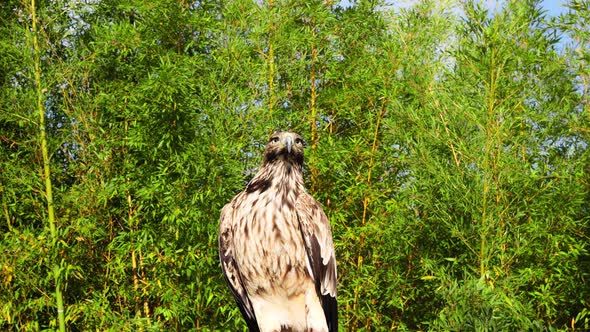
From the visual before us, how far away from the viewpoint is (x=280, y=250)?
3.31 meters

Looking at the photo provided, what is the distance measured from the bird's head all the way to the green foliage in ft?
3.57

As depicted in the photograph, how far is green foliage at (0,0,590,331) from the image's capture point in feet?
14.9

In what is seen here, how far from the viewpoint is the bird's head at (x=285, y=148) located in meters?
3.39

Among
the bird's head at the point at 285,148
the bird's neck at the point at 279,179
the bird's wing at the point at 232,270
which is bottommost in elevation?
the bird's wing at the point at 232,270

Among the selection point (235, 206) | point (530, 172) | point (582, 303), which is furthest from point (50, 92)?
point (582, 303)

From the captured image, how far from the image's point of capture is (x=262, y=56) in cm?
523

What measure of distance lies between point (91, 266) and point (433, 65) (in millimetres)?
3265

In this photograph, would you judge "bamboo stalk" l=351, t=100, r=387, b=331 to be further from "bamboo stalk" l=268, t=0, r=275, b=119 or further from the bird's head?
the bird's head

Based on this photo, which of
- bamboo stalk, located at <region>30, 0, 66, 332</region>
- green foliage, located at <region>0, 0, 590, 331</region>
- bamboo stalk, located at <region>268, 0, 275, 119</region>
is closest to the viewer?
green foliage, located at <region>0, 0, 590, 331</region>

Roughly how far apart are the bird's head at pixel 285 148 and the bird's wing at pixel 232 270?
348mm

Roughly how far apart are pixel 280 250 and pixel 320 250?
0.75ft

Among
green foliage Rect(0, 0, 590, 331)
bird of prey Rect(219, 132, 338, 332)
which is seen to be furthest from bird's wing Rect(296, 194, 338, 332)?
green foliage Rect(0, 0, 590, 331)

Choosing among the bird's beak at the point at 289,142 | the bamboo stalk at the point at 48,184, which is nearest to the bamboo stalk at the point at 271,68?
the bird's beak at the point at 289,142

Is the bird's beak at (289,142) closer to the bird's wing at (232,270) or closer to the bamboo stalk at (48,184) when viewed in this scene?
the bird's wing at (232,270)
